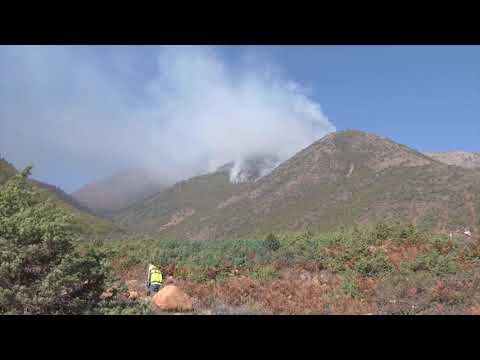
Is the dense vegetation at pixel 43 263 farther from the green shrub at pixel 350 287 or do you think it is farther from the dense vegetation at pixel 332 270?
the green shrub at pixel 350 287

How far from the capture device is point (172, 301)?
9.58 m

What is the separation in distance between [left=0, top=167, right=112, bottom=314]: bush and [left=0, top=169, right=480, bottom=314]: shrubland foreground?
0.02 metres

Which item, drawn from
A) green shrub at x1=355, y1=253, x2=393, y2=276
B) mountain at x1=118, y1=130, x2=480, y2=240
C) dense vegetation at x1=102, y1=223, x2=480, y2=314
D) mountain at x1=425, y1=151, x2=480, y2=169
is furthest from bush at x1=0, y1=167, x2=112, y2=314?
mountain at x1=425, y1=151, x2=480, y2=169

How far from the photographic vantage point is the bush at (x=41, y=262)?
7.43 m

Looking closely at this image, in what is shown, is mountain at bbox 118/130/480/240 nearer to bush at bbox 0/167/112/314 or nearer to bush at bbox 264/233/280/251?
bush at bbox 264/233/280/251

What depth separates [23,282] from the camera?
7.77 m

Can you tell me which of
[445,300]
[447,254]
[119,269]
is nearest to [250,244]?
[119,269]

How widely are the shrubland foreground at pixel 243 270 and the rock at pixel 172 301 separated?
0.46 m

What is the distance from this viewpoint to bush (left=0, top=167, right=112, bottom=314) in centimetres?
743

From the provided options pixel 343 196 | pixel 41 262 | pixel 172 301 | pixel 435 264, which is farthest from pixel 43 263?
pixel 343 196

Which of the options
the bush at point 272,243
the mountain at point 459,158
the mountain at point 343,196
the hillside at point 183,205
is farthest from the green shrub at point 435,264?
the mountain at point 459,158

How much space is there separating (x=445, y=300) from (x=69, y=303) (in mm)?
7927
